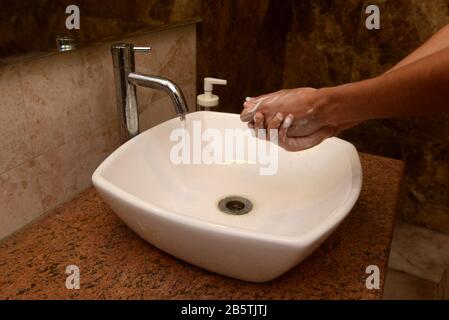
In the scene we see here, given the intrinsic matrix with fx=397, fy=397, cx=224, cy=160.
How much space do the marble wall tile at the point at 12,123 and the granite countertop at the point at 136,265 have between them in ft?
0.48

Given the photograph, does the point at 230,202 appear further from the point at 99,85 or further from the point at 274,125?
the point at 99,85

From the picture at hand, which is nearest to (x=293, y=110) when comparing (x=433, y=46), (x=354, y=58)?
(x=433, y=46)

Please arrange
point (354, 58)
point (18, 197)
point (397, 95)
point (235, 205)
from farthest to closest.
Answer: point (354, 58) < point (235, 205) < point (18, 197) < point (397, 95)

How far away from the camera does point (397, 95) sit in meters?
0.62

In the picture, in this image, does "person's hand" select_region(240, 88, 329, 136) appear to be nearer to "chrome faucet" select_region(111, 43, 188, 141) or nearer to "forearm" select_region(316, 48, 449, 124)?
"forearm" select_region(316, 48, 449, 124)

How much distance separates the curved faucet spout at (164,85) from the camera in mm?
778

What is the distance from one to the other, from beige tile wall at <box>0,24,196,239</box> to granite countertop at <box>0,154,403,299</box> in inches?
2.4

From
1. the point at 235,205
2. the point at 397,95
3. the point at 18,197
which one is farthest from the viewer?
the point at 235,205

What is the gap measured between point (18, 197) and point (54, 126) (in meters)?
0.15

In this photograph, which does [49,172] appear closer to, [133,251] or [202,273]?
[133,251]

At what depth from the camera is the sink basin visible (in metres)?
0.56

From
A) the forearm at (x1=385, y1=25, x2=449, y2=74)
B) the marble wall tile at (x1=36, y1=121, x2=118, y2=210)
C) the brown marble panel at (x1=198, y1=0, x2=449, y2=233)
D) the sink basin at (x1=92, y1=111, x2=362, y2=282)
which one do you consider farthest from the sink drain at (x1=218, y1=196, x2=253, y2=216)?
the brown marble panel at (x1=198, y1=0, x2=449, y2=233)
